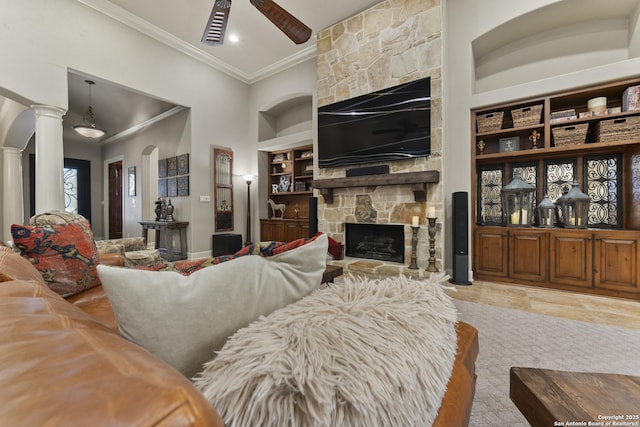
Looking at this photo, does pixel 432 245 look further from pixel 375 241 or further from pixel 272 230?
pixel 272 230

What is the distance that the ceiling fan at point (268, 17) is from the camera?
2.46 m

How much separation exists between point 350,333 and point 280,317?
160 mm

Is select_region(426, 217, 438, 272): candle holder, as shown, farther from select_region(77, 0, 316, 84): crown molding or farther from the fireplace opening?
select_region(77, 0, 316, 84): crown molding

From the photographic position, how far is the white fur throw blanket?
0.39 m

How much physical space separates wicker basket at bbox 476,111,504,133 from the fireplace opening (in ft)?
5.36

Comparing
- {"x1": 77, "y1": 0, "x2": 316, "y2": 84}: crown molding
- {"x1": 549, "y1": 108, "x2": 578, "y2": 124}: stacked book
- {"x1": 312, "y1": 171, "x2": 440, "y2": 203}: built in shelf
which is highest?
{"x1": 77, "y1": 0, "x2": 316, "y2": 84}: crown molding

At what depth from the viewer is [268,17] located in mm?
2594

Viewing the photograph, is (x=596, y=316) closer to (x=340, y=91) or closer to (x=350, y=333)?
(x=350, y=333)

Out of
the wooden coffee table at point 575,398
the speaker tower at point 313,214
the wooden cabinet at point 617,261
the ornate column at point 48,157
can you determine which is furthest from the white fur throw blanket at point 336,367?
the ornate column at point 48,157

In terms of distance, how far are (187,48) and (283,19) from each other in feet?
9.67

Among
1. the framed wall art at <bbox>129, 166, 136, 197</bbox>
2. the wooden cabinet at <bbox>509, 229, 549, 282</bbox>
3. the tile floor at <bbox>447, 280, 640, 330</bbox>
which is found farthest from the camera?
the framed wall art at <bbox>129, 166, 136, 197</bbox>

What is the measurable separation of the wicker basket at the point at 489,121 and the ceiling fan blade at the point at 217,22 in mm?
3140

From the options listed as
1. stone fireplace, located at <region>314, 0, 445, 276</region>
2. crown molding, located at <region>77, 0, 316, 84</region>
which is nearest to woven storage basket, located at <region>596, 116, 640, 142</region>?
stone fireplace, located at <region>314, 0, 445, 276</region>

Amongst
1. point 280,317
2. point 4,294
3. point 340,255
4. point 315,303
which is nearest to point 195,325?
point 280,317
